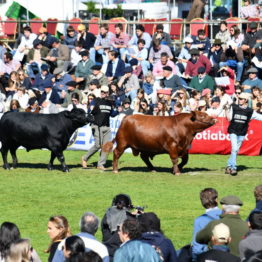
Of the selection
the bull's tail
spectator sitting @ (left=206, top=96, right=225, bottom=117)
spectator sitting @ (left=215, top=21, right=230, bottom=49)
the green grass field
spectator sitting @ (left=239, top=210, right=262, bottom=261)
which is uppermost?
spectator sitting @ (left=215, top=21, right=230, bottom=49)

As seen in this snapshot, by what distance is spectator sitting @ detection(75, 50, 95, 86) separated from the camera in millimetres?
33031

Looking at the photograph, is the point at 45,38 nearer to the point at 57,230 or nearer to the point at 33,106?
the point at 33,106

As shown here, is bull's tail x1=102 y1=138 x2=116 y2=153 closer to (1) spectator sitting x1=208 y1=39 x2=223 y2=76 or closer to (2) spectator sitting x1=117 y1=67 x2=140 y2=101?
(2) spectator sitting x1=117 y1=67 x2=140 y2=101

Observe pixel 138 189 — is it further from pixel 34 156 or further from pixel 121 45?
pixel 121 45

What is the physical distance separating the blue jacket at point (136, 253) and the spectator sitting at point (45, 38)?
2479 centimetres

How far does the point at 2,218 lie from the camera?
1888cm

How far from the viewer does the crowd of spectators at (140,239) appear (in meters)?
11.3

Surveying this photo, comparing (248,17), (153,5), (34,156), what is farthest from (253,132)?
(153,5)

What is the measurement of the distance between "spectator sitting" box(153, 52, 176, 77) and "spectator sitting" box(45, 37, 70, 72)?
3.60 m

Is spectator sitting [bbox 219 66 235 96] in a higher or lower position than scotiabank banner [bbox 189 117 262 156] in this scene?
higher

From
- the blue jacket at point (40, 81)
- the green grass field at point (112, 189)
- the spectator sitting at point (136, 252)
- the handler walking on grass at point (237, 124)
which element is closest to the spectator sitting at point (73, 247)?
the spectator sitting at point (136, 252)

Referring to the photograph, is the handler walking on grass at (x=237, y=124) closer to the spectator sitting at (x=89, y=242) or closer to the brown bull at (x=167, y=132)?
the brown bull at (x=167, y=132)

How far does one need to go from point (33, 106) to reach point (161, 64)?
435 centimetres

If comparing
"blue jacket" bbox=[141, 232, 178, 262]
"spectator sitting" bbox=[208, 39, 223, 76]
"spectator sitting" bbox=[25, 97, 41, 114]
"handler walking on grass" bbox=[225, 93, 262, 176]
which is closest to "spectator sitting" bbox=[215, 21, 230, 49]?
"spectator sitting" bbox=[208, 39, 223, 76]
